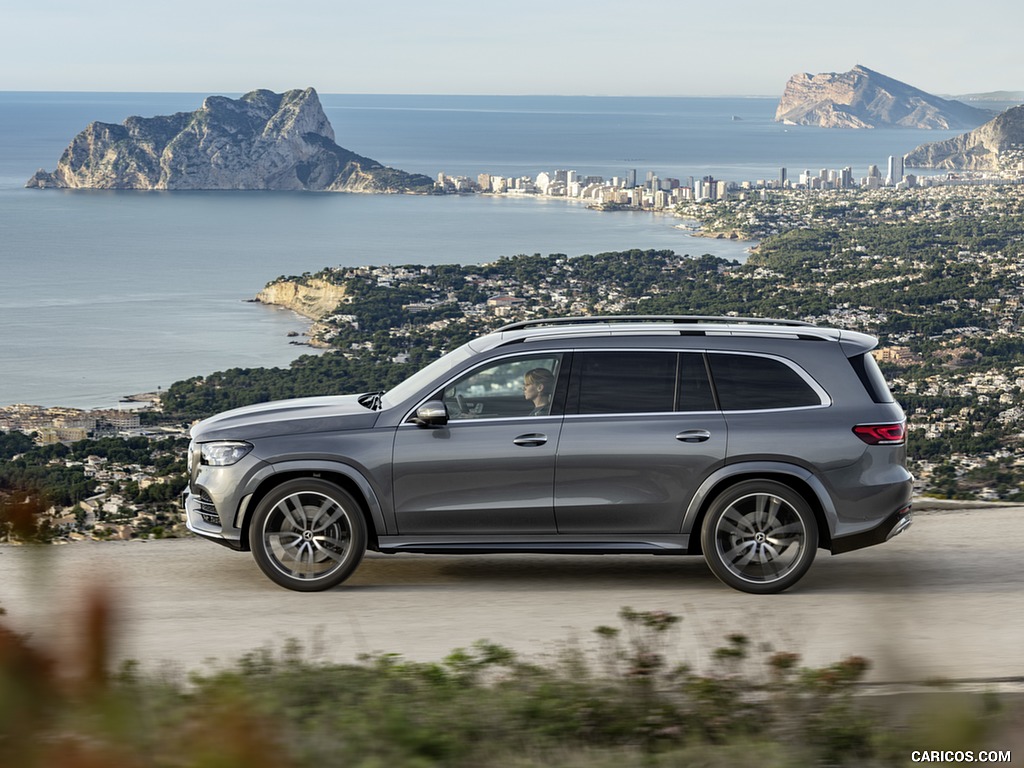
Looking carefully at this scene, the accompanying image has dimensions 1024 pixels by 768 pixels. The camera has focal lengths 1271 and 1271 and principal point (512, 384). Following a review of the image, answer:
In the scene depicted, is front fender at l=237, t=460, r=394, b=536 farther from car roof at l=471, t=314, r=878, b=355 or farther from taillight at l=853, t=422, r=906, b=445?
taillight at l=853, t=422, r=906, b=445

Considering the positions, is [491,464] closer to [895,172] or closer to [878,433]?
[878,433]

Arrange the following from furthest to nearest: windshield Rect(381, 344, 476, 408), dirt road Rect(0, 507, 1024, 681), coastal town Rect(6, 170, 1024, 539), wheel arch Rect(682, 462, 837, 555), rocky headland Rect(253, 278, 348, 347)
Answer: rocky headland Rect(253, 278, 348, 347) < coastal town Rect(6, 170, 1024, 539) < windshield Rect(381, 344, 476, 408) < wheel arch Rect(682, 462, 837, 555) < dirt road Rect(0, 507, 1024, 681)

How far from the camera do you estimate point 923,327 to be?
51.2 m

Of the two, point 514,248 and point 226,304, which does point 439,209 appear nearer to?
point 514,248

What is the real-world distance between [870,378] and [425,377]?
2.65 meters

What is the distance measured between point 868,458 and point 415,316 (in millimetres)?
50480

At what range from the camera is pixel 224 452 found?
751 centimetres

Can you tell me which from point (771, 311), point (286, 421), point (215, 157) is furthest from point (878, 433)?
point (215, 157)

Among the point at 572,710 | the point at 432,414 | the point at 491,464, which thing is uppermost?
the point at 432,414

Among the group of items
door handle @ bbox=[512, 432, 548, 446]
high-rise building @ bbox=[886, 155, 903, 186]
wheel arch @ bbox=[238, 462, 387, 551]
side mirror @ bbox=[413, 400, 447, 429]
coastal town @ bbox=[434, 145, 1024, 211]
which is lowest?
wheel arch @ bbox=[238, 462, 387, 551]

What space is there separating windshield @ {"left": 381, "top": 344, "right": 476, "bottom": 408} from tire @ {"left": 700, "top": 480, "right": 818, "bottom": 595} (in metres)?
1.76

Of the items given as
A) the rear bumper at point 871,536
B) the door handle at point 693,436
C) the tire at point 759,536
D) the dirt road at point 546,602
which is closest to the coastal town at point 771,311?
the dirt road at point 546,602

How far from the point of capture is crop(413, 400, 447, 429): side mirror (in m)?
7.30

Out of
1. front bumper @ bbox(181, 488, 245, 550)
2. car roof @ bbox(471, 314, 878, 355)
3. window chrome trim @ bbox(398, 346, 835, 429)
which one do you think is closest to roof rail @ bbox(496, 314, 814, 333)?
car roof @ bbox(471, 314, 878, 355)
